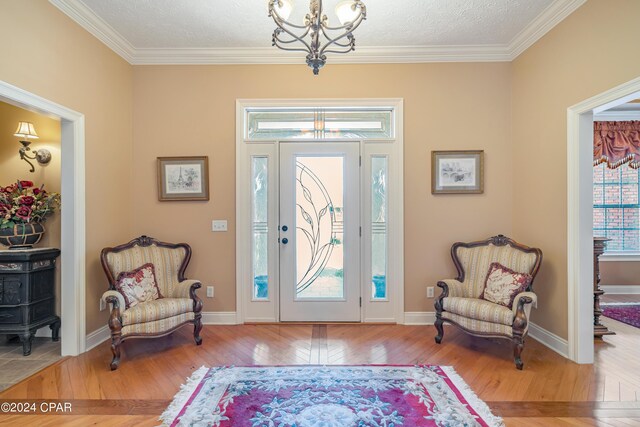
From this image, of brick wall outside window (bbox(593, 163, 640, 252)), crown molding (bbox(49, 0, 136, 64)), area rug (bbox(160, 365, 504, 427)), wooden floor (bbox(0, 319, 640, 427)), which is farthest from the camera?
brick wall outside window (bbox(593, 163, 640, 252))

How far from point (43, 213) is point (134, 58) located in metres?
1.98

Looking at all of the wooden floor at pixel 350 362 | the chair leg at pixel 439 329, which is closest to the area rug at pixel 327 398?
the wooden floor at pixel 350 362

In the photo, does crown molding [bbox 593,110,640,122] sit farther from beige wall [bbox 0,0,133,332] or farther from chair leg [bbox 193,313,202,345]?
beige wall [bbox 0,0,133,332]

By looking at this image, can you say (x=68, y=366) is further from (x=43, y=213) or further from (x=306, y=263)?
(x=306, y=263)

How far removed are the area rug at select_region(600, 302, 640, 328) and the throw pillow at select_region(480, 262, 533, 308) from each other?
6.63 feet

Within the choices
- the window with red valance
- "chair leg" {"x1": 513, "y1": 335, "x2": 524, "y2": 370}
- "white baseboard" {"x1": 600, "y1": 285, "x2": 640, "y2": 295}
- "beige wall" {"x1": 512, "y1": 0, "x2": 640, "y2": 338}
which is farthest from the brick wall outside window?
"chair leg" {"x1": 513, "y1": 335, "x2": 524, "y2": 370}

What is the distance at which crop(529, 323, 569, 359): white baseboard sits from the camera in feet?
9.41

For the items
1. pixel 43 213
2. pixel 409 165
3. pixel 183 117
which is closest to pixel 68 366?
pixel 43 213

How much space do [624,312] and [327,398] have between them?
4311 millimetres

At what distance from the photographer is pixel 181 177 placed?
366 cm

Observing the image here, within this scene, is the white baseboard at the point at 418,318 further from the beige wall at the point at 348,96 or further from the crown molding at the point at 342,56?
the crown molding at the point at 342,56

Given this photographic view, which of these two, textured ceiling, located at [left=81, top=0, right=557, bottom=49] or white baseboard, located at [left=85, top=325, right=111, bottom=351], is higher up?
textured ceiling, located at [left=81, top=0, right=557, bottom=49]

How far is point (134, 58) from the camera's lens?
144 inches

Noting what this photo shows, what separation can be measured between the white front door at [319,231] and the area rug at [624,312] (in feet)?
10.6
